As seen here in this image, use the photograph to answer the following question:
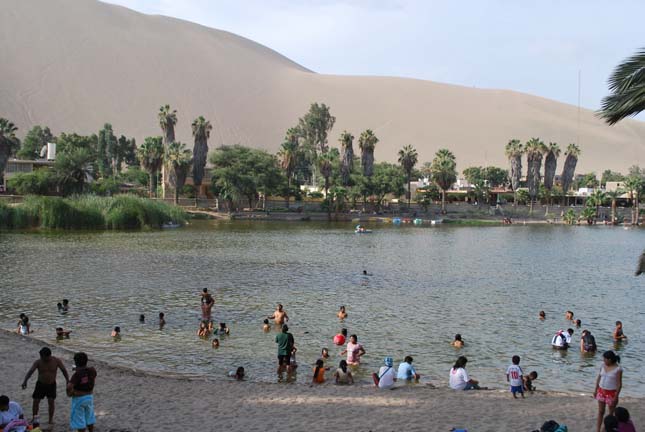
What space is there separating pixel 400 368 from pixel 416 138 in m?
185

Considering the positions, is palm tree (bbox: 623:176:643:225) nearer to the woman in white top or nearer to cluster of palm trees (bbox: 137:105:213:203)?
cluster of palm trees (bbox: 137:105:213:203)

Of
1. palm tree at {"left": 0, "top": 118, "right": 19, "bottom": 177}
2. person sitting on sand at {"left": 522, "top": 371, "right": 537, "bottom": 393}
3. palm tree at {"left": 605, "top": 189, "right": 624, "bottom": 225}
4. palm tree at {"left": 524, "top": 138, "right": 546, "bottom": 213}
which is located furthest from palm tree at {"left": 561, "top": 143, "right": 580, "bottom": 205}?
person sitting on sand at {"left": 522, "top": 371, "right": 537, "bottom": 393}

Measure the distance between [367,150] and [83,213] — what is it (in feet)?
155

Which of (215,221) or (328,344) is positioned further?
(215,221)

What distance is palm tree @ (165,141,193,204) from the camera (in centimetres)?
7689

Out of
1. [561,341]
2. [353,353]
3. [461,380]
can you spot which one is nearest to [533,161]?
[561,341]

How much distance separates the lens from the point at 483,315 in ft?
76.5

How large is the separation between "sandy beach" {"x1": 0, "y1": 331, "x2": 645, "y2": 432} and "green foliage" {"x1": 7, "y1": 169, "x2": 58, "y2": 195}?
56.3m

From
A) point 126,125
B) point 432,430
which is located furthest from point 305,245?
point 126,125

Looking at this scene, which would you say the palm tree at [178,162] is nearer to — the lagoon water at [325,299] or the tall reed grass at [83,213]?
the tall reed grass at [83,213]

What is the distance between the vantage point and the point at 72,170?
217ft

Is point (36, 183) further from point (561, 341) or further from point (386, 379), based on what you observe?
point (386, 379)

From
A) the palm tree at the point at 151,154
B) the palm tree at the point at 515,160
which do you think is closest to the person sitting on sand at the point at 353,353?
the palm tree at the point at 151,154

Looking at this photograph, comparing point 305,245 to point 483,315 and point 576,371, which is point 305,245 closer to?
point 483,315
